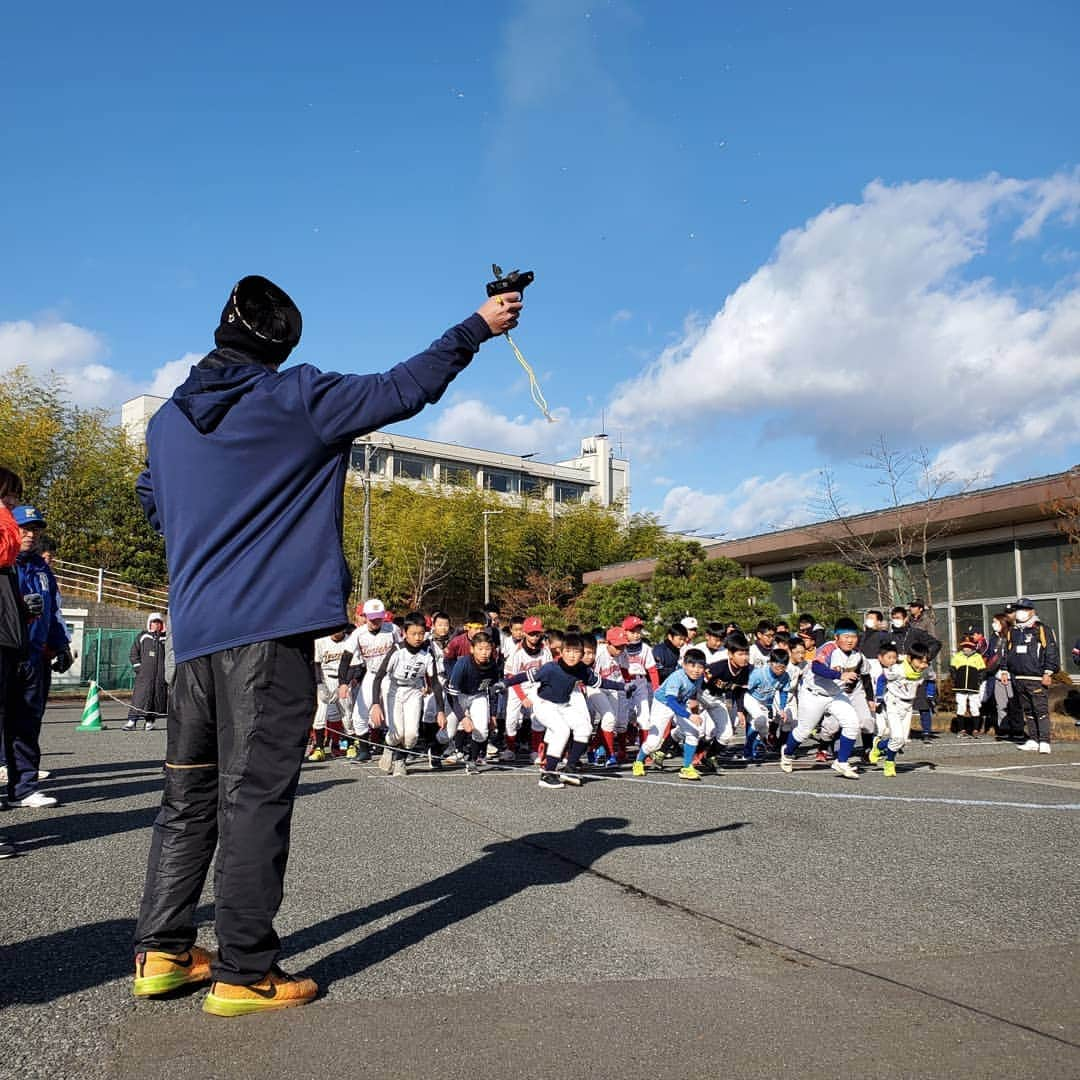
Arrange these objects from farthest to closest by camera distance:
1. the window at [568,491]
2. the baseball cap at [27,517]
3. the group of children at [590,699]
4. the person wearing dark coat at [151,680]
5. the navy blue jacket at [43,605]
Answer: the window at [568,491], the person wearing dark coat at [151,680], the group of children at [590,699], the navy blue jacket at [43,605], the baseball cap at [27,517]

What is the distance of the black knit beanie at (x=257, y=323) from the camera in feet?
13.0

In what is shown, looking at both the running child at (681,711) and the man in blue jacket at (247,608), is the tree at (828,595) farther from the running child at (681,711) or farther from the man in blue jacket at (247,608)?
the man in blue jacket at (247,608)

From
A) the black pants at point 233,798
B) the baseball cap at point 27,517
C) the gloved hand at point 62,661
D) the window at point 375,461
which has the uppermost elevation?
the window at point 375,461

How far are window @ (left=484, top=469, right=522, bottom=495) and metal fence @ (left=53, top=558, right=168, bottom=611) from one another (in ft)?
158

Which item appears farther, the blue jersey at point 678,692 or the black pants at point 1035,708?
the black pants at point 1035,708

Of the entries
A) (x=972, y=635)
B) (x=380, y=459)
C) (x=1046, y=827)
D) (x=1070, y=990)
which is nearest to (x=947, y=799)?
(x=1046, y=827)

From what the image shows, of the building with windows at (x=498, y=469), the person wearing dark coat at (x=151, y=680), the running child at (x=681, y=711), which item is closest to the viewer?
the running child at (x=681, y=711)

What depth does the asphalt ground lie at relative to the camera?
315cm

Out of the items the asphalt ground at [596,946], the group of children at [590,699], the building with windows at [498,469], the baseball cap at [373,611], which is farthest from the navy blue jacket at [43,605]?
the building with windows at [498,469]

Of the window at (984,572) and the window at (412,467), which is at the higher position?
the window at (412,467)

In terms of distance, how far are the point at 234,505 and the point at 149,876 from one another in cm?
133

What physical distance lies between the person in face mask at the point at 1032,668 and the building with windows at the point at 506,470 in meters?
53.7

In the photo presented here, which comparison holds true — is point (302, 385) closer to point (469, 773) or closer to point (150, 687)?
point (469, 773)

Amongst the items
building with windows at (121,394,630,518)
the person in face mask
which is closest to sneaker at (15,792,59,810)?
the person in face mask
